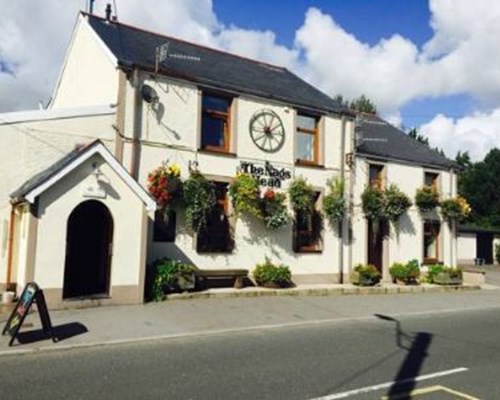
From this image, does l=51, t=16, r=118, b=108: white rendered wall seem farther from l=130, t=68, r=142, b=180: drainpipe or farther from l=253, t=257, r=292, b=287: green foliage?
l=253, t=257, r=292, b=287: green foliage

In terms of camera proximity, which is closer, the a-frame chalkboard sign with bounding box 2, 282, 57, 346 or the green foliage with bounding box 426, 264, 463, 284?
the a-frame chalkboard sign with bounding box 2, 282, 57, 346

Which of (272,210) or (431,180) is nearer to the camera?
(272,210)

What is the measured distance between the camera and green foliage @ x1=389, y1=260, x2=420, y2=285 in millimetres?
19906

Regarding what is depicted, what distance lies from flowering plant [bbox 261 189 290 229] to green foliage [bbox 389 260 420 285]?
5.84m

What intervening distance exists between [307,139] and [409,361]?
1125 centimetres

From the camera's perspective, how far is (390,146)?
22.4m

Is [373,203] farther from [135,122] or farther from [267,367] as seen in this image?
[267,367]

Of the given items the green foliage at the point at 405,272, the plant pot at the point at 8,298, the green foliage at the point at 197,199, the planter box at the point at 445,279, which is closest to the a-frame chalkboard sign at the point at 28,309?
the plant pot at the point at 8,298

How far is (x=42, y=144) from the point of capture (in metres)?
13.7

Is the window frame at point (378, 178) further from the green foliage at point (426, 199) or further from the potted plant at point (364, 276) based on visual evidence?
the potted plant at point (364, 276)

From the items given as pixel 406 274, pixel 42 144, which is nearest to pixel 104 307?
Answer: pixel 42 144

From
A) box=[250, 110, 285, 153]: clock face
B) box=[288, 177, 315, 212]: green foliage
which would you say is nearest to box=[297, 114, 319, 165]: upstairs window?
box=[250, 110, 285, 153]: clock face

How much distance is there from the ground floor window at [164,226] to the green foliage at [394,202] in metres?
8.71

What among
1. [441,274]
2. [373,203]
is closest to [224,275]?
[373,203]
